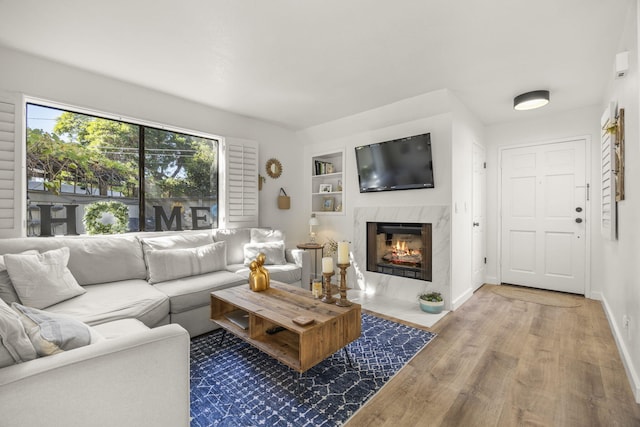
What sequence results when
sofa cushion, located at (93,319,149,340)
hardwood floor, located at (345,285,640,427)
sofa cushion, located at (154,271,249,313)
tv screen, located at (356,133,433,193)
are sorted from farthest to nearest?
tv screen, located at (356,133,433,193) < sofa cushion, located at (154,271,249,313) < sofa cushion, located at (93,319,149,340) < hardwood floor, located at (345,285,640,427)

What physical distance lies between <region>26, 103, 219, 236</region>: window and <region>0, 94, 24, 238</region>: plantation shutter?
0.55 feet

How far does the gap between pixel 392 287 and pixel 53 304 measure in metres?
3.22

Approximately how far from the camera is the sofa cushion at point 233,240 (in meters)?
3.43

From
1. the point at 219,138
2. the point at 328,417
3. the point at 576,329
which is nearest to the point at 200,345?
the point at 328,417

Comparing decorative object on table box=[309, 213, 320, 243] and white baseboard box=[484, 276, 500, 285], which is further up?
decorative object on table box=[309, 213, 320, 243]

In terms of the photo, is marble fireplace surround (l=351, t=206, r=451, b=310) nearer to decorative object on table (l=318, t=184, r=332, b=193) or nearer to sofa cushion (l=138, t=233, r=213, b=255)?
decorative object on table (l=318, t=184, r=332, b=193)

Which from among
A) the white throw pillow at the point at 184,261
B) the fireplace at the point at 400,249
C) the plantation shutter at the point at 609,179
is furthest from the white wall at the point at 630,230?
the white throw pillow at the point at 184,261

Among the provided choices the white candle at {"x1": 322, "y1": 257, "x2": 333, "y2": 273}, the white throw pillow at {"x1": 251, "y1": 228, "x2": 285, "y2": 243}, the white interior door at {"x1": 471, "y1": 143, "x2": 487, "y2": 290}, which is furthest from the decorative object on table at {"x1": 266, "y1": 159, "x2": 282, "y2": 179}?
the white interior door at {"x1": 471, "y1": 143, "x2": 487, "y2": 290}

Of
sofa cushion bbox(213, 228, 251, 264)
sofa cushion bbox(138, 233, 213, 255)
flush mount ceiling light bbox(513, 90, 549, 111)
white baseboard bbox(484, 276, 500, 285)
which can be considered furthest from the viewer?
white baseboard bbox(484, 276, 500, 285)

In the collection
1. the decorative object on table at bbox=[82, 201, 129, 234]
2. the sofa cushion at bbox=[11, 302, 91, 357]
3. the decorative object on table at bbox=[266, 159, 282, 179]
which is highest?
the decorative object on table at bbox=[266, 159, 282, 179]

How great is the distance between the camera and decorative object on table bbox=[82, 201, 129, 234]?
113 inches

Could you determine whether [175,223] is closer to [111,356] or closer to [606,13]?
[111,356]

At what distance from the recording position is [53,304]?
6.37ft

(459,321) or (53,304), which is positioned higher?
(53,304)
